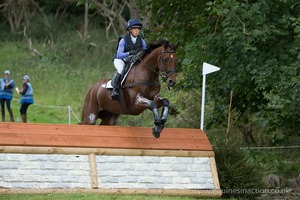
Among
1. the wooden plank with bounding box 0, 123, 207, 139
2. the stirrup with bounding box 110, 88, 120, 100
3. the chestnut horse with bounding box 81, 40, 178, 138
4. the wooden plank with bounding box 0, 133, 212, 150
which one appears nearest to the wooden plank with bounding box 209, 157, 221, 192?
the wooden plank with bounding box 0, 133, 212, 150

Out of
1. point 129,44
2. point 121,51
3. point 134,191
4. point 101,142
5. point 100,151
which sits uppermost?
point 129,44

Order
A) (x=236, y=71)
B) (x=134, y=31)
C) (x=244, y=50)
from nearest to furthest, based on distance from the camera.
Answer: (x=134, y=31) → (x=244, y=50) → (x=236, y=71)

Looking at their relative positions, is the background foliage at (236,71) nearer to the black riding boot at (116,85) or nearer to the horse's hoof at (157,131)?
the horse's hoof at (157,131)

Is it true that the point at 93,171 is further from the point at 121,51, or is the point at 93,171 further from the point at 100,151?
the point at 121,51

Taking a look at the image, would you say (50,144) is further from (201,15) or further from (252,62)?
(201,15)

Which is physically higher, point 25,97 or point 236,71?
point 236,71

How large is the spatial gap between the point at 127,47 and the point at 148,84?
2.59 feet

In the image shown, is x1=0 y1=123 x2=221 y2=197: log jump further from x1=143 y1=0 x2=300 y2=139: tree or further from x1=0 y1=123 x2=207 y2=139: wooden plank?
x1=143 y1=0 x2=300 y2=139: tree

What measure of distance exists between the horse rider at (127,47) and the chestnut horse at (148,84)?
120 mm

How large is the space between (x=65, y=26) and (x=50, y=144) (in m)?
29.5

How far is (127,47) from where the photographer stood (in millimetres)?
12086

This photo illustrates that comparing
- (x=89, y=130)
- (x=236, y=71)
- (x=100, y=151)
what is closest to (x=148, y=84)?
(x=89, y=130)

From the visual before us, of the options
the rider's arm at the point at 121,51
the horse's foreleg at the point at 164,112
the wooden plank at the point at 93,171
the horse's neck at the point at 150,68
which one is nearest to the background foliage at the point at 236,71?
the horse's foreleg at the point at 164,112

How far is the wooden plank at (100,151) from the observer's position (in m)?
10.4
